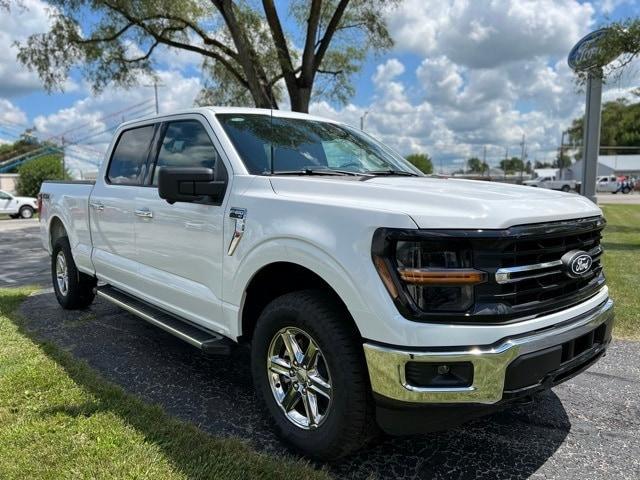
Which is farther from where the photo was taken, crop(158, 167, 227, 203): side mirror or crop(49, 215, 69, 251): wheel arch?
crop(49, 215, 69, 251): wheel arch

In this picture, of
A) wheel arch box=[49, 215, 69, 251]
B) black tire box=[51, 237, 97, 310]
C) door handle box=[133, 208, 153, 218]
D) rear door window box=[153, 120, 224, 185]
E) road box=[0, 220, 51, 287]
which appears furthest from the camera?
road box=[0, 220, 51, 287]

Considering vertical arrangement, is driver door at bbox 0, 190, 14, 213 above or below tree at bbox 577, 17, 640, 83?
below

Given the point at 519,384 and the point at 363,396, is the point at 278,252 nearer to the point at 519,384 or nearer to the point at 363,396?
the point at 363,396

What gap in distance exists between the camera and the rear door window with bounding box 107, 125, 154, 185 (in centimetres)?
460

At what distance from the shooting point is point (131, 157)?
4.88 meters

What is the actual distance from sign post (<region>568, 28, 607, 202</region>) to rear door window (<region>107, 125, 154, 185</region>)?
1195 centimetres

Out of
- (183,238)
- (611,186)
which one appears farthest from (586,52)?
(611,186)

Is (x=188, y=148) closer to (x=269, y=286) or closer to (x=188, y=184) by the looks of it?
(x=188, y=184)

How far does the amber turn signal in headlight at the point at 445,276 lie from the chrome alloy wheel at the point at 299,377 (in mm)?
700

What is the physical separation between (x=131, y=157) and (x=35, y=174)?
3903 centimetres

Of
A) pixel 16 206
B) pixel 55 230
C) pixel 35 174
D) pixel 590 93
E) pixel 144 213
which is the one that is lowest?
pixel 16 206

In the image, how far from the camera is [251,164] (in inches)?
137

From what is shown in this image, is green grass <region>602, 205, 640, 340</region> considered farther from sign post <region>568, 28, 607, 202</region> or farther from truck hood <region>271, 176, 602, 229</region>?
truck hood <region>271, 176, 602, 229</region>

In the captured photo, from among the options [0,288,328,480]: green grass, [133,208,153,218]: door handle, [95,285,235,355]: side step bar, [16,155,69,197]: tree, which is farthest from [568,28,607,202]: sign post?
[16,155,69,197]: tree
